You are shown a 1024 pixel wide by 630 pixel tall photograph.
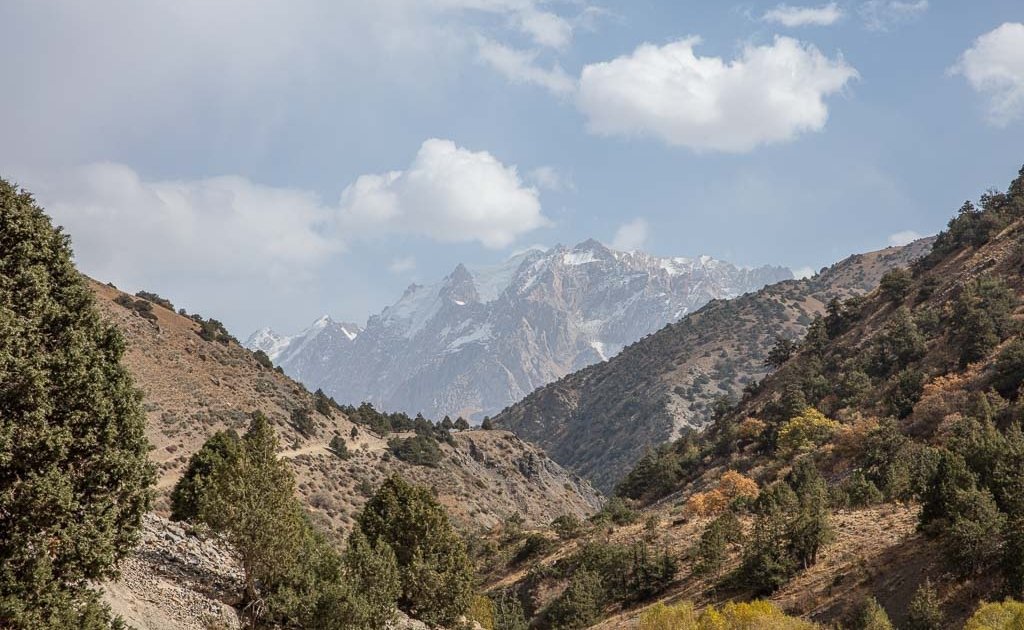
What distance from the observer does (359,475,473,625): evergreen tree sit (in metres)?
32.3

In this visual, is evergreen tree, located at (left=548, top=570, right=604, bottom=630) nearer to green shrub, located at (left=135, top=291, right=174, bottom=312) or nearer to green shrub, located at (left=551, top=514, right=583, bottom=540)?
green shrub, located at (left=551, top=514, right=583, bottom=540)

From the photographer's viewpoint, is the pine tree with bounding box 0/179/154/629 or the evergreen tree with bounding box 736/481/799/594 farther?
the evergreen tree with bounding box 736/481/799/594

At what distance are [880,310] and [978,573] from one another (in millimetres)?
70051

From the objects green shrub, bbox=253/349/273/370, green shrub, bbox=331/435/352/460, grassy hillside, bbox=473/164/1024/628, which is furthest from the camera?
green shrub, bbox=253/349/273/370

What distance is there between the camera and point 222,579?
25.3 meters

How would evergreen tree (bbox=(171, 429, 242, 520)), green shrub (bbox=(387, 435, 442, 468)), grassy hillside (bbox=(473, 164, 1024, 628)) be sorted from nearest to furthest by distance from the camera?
grassy hillside (bbox=(473, 164, 1024, 628)) → evergreen tree (bbox=(171, 429, 242, 520)) → green shrub (bbox=(387, 435, 442, 468))

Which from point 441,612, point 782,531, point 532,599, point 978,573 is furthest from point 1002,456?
point 532,599

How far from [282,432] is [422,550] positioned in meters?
57.5

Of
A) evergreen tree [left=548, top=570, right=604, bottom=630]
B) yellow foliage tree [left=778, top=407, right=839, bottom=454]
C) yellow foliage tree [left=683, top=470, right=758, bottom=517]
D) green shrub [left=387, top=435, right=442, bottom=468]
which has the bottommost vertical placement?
evergreen tree [left=548, top=570, right=604, bottom=630]

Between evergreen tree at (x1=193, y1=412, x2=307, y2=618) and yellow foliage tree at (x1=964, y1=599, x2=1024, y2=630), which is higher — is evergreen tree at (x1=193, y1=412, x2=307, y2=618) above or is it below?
above

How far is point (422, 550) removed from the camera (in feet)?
112

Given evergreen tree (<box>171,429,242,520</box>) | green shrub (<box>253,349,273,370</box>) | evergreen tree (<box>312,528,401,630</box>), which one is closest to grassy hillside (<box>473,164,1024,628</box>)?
evergreen tree (<box>312,528,401,630</box>)

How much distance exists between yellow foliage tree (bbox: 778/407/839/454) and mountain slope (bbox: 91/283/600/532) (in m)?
42.5

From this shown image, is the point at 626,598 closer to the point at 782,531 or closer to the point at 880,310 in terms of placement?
the point at 782,531
